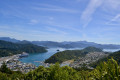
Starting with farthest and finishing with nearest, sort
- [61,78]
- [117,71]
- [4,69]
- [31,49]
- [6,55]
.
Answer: [31,49] → [6,55] → [4,69] → [61,78] → [117,71]

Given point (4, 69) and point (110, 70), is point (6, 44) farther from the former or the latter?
point (110, 70)

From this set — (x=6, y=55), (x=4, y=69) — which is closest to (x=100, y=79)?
(x=4, y=69)

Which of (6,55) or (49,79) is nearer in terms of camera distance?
(49,79)

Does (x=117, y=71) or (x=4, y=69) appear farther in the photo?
(x=4, y=69)

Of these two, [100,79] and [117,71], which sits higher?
[117,71]

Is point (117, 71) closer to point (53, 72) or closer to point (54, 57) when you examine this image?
point (53, 72)

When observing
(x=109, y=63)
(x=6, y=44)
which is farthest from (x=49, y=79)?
(x=6, y=44)

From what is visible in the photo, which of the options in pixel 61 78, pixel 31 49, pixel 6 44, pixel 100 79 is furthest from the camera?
pixel 6 44

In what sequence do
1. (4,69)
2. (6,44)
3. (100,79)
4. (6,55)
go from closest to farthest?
(100,79) → (4,69) → (6,55) → (6,44)

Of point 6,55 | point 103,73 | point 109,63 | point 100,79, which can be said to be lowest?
point 6,55
